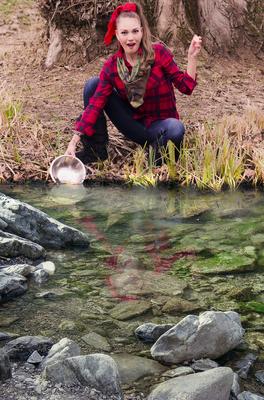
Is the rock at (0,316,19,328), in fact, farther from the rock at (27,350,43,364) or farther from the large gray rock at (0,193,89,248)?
the large gray rock at (0,193,89,248)

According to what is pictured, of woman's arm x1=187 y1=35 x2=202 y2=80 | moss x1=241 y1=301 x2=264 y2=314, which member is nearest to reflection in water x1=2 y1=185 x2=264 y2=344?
moss x1=241 y1=301 x2=264 y2=314

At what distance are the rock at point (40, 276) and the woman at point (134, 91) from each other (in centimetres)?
203

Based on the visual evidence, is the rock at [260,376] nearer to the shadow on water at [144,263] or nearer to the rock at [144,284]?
the shadow on water at [144,263]

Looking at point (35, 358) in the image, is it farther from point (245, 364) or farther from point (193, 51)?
point (193, 51)

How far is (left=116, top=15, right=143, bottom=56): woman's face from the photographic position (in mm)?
5062

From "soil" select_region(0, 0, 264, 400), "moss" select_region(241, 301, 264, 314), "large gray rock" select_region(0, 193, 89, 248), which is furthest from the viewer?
"soil" select_region(0, 0, 264, 400)

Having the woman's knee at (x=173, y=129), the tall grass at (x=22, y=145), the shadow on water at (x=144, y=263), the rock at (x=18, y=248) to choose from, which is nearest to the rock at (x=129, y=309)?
the shadow on water at (x=144, y=263)

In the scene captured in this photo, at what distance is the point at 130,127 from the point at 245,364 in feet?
10.9

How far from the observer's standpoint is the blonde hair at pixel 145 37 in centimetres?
510

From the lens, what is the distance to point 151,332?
275 cm

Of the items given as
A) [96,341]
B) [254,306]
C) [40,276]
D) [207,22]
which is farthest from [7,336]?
[207,22]

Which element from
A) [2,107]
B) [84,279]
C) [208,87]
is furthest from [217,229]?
[208,87]

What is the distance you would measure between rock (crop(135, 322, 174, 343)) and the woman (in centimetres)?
275

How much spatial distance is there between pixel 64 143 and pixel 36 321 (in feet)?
11.0
